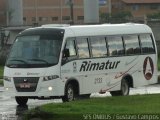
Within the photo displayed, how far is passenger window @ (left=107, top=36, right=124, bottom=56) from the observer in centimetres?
2284

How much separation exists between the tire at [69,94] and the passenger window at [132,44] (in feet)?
A: 11.9

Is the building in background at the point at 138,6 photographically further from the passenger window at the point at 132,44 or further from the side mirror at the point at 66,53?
the side mirror at the point at 66,53

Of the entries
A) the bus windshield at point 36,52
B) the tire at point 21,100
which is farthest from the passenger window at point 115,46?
the tire at point 21,100

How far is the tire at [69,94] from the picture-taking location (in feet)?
67.2

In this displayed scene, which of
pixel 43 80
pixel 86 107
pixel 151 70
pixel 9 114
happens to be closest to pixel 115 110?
pixel 86 107

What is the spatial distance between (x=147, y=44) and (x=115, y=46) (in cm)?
216

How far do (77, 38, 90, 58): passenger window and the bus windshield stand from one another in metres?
1.00

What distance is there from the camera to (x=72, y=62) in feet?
68.3

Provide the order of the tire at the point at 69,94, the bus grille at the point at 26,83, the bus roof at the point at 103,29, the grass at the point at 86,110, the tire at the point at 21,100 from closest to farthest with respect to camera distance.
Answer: the grass at the point at 86,110 < the bus grille at the point at 26,83 < the tire at the point at 69,94 < the tire at the point at 21,100 < the bus roof at the point at 103,29

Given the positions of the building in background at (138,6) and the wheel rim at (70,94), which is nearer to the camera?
the wheel rim at (70,94)

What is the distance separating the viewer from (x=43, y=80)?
2011 centimetres

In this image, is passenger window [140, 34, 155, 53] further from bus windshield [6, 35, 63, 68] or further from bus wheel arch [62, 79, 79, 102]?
bus windshield [6, 35, 63, 68]

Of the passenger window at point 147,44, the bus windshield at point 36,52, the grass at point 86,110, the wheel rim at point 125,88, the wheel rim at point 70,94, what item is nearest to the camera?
the grass at point 86,110

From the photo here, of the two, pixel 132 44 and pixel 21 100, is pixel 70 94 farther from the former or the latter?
pixel 132 44
